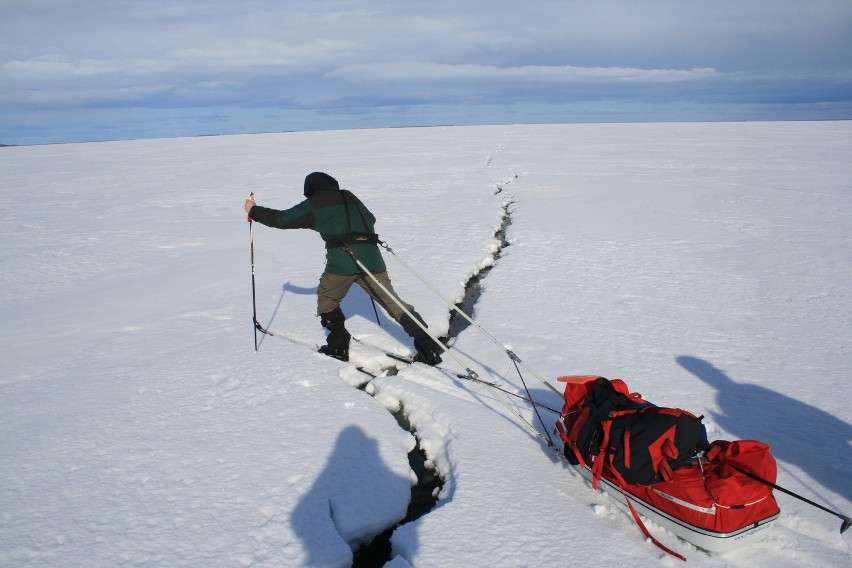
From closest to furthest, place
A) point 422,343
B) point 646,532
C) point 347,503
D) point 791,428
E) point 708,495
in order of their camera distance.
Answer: point 708,495 → point 646,532 → point 347,503 → point 791,428 → point 422,343

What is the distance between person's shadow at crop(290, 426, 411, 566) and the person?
3.63ft

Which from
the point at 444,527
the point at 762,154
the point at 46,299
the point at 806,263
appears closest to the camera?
the point at 444,527

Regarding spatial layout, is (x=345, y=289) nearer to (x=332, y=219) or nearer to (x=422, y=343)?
(x=332, y=219)

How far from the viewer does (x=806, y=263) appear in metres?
6.99

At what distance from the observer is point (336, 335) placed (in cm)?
445

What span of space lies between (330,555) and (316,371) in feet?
6.34

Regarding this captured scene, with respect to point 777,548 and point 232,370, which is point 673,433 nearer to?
point 777,548

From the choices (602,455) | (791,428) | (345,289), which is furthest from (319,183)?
(791,428)

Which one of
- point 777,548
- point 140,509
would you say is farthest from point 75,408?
point 777,548

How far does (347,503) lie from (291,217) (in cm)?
223

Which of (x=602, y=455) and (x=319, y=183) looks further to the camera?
(x=319, y=183)

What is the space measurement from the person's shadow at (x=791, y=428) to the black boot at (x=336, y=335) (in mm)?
2938

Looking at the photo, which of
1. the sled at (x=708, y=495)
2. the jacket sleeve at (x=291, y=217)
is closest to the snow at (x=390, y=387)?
the sled at (x=708, y=495)

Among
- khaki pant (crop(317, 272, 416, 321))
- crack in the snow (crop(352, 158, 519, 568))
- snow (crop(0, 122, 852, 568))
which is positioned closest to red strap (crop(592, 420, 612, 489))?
snow (crop(0, 122, 852, 568))
